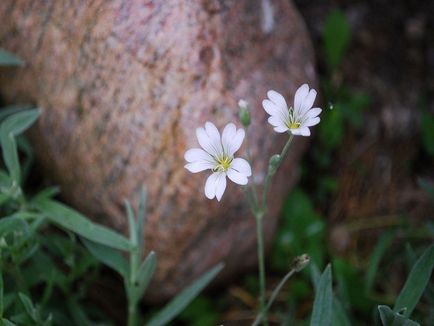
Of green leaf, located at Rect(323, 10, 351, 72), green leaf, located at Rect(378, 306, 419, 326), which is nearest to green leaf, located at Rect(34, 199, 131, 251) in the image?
green leaf, located at Rect(378, 306, 419, 326)

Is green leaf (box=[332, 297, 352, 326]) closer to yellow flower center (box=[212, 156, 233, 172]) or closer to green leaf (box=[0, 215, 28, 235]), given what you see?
yellow flower center (box=[212, 156, 233, 172])

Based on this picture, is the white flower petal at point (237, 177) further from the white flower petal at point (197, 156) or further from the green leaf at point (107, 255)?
the green leaf at point (107, 255)

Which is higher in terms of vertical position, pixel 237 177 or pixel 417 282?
pixel 237 177

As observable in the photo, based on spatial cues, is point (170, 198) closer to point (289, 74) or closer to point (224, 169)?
point (224, 169)

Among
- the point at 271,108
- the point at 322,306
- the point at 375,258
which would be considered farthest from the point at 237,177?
the point at 375,258

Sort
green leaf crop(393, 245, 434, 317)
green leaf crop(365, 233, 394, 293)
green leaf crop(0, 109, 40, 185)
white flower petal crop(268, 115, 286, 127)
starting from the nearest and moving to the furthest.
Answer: white flower petal crop(268, 115, 286, 127) < green leaf crop(393, 245, 434, 317) < green leaf crop(0, 109, 40, 185) < green leaf crop(365, 233, 394, 293)

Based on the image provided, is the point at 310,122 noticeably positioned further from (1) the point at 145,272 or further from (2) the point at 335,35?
(2) the point at 335,35
